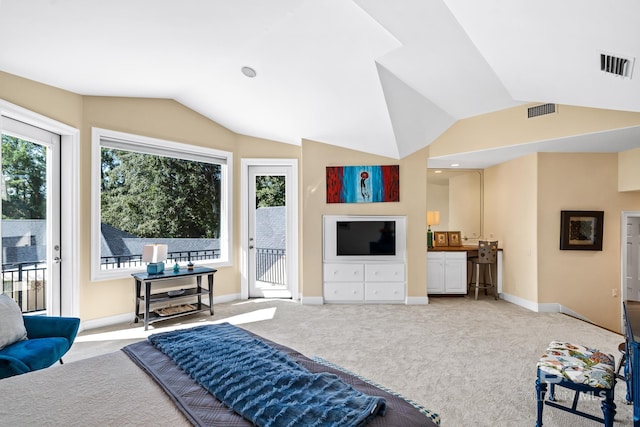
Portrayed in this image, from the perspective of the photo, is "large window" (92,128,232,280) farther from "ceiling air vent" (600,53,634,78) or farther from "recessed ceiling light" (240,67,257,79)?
"ceiling air vent" (600,53,634,78)

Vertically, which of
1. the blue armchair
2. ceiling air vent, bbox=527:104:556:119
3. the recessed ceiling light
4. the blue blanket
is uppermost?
the recessed ceiling light

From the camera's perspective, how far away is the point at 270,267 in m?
5.66

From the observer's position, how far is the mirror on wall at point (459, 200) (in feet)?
20.8

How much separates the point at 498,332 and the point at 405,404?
3097 mm

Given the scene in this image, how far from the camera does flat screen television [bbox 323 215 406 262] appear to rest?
17.1 ft

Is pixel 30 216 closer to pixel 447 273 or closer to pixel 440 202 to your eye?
pixel 447 273

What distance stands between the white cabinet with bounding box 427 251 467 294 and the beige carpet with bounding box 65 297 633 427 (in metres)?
0.22

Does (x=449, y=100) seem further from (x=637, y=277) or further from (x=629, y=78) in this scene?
(x=637, y=277)

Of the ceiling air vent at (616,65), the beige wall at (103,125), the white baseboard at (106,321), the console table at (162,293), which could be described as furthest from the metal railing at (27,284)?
the ceiling air vent at (616,65)

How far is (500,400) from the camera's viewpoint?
2.46 meters

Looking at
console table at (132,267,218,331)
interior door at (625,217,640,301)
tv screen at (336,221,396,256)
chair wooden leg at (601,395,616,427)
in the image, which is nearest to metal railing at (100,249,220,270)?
console table at (132,267,218,331)

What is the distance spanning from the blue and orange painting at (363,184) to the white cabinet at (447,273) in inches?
52.2

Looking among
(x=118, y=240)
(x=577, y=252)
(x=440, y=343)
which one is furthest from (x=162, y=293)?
(x=577, y=252)

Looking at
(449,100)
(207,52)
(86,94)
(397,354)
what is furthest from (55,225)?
(449,100)
